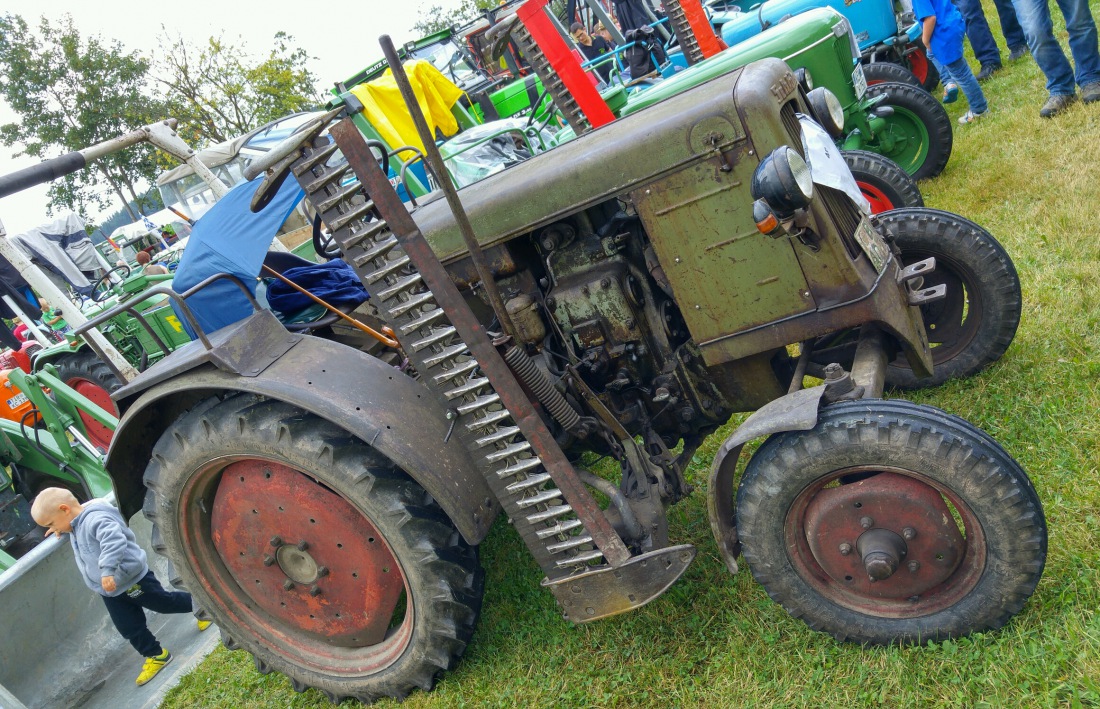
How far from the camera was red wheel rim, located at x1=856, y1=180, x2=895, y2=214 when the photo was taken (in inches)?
163

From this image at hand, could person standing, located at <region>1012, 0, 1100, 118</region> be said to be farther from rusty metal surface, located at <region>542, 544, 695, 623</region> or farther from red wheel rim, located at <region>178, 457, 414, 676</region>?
red wheel rim, located at <region>178, 457, 414, 676</region>

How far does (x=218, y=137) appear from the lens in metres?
27.3

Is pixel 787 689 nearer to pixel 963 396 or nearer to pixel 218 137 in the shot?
pixel 963 396

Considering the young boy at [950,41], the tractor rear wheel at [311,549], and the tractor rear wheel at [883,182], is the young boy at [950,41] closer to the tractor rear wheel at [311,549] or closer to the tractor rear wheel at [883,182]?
the tractor rear wheel at [883,182]

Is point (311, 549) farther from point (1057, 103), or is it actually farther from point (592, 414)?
point (1057, 103)

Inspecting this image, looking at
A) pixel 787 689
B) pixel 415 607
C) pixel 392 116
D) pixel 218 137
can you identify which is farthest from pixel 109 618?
pixel 218 137

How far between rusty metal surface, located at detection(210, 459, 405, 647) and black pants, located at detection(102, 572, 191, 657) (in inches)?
56.7

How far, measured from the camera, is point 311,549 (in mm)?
2875

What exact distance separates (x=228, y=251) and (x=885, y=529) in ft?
8.44

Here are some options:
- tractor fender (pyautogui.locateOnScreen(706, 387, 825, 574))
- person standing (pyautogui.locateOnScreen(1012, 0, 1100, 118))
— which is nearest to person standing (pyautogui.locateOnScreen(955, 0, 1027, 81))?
person standing (pyautogui.locateOnScreen(1012, 0, 1100, 118))

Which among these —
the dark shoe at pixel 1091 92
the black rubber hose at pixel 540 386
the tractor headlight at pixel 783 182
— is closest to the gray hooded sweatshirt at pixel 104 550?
the black rubber hose at pixel 540 386

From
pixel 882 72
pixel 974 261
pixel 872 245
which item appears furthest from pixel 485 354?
pixel 882 72

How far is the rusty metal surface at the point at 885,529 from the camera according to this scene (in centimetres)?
213

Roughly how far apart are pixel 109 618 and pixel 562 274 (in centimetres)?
372
